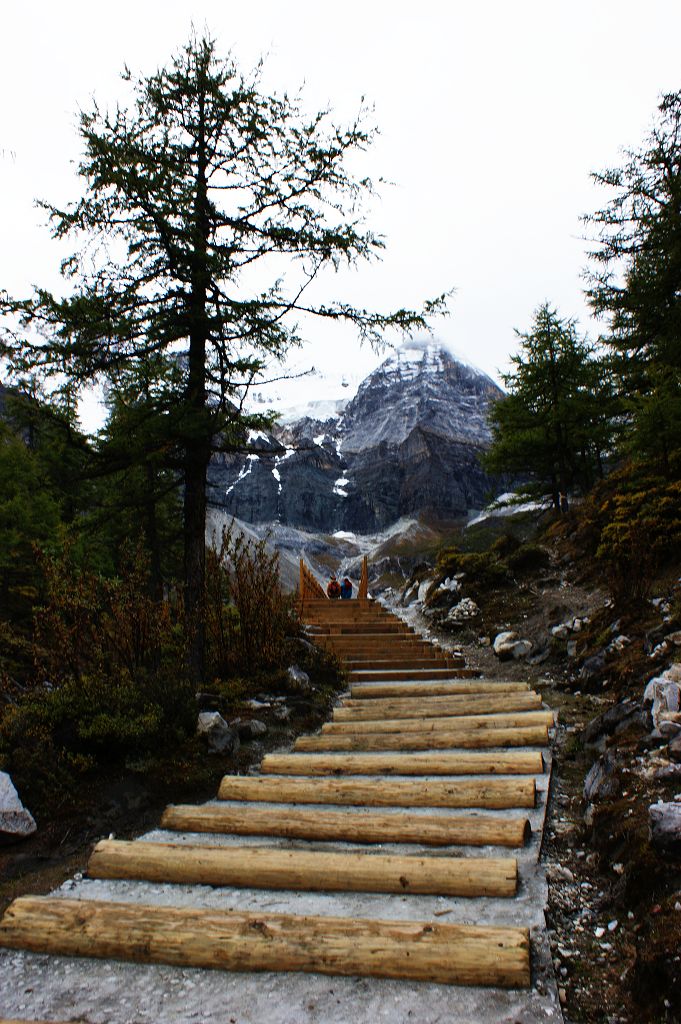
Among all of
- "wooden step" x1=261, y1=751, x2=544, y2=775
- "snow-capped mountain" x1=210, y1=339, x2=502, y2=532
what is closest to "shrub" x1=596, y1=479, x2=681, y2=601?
"wooden step" x1=261, y1=751, x2=544, y2=775

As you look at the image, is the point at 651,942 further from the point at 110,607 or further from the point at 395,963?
the point at 110,607

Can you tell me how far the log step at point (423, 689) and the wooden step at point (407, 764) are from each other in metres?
2.73

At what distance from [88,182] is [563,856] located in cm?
878

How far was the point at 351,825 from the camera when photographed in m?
4.25

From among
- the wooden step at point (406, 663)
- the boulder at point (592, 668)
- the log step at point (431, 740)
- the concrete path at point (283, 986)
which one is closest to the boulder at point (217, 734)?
the log step at point (431, 740)

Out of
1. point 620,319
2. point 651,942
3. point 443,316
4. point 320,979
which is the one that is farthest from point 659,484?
point 320,979

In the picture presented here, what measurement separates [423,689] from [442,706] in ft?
4.90

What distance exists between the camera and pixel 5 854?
168 inches

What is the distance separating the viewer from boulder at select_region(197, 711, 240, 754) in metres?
6.03

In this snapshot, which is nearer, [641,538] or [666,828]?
[666,828]

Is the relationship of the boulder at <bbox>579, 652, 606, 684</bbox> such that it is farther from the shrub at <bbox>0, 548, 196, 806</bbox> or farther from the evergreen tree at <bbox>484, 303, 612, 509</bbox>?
the evergreen tree at <bbox>484, 303, 612, 509</bbox>

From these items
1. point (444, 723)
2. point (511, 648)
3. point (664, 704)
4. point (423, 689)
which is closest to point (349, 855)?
point (664, 704)

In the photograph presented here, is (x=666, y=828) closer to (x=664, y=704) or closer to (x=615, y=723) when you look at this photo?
(x=664, y=704)

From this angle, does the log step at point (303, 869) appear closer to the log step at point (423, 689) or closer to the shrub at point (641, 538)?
the log step at point (423, 689)
